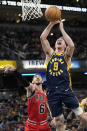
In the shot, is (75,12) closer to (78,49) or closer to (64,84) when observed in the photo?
(78,49)

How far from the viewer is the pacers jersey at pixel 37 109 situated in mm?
6473

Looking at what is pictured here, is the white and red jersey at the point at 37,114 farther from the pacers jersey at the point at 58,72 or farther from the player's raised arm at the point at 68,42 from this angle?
the player's raised arm at the point at 68,42

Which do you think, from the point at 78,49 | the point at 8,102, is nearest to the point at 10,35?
the point at 78,49

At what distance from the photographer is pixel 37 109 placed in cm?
648

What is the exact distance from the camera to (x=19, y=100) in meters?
15.7

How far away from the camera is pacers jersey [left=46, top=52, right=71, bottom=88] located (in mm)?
5207

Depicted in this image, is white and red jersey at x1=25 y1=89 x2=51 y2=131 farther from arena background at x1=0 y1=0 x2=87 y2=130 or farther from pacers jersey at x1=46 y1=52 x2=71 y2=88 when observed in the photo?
arena background at x1=0 y1=0 x2=87 y2=130

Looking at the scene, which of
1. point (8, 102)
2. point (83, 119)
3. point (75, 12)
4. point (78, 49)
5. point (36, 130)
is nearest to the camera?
point (83, 119)

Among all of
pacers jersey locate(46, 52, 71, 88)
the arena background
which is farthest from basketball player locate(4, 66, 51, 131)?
the arena background

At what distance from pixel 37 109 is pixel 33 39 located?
1447cm

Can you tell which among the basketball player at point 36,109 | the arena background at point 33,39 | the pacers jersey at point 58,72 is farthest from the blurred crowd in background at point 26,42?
the pacers jersey at point 58,72

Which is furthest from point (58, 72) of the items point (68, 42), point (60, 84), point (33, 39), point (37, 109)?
point (33, 39)

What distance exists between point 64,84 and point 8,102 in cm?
1034

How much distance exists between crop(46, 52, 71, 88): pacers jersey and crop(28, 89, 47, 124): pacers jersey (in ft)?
4.24
